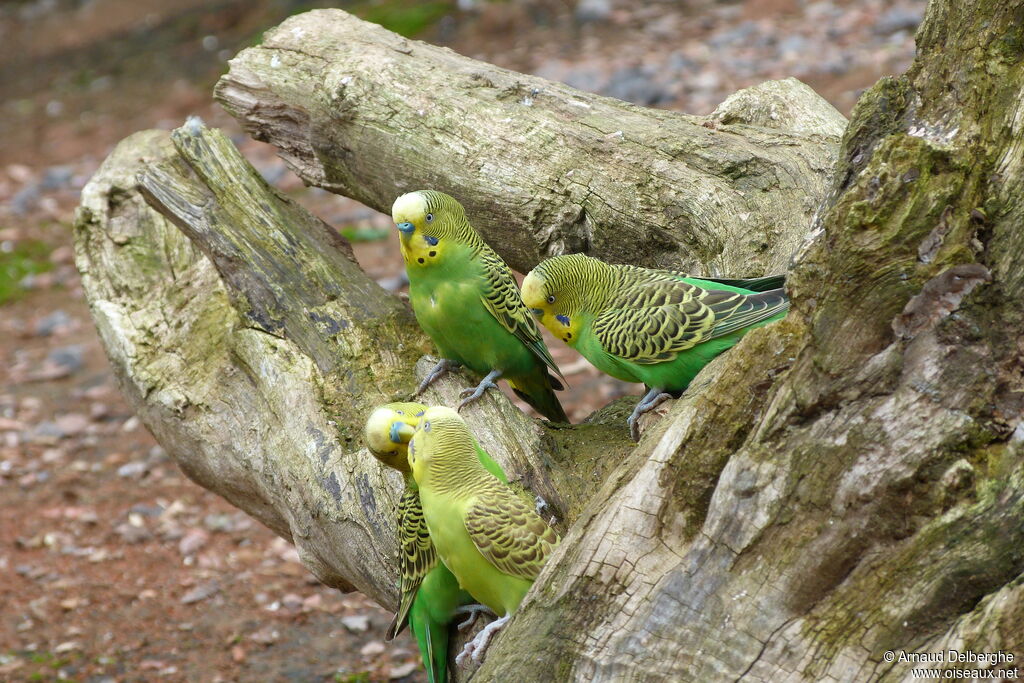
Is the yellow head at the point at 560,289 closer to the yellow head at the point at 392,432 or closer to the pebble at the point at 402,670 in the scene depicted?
the yellow head at the point at 392,432

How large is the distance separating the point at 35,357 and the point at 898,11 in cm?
925

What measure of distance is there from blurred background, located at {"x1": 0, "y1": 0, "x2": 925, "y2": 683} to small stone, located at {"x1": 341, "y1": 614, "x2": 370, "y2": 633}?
0.01 m

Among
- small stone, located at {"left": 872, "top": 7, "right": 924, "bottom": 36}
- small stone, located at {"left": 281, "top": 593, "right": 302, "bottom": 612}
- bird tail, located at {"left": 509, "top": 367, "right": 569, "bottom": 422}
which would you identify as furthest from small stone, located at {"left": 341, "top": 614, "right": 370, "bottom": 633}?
small stone, located at {"left": 872, "top": 7, "right": 924, "bottom": 36}

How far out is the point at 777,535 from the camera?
2246 mm

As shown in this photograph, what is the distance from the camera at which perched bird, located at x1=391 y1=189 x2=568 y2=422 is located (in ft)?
12.7

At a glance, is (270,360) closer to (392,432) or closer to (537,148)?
(392,432)

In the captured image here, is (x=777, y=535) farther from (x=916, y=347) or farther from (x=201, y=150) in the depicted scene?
(x=201, y=150)

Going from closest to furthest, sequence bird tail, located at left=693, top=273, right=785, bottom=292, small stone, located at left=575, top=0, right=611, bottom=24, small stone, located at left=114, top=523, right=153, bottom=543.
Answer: bird tail, located at left=693, top=273, right=785, bottom=292 < small stone, located at left=114, top=523, right=153, bottom=543 < small stone, located at left=575, top=0, right=611, bottom=24

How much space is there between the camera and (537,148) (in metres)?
4.43

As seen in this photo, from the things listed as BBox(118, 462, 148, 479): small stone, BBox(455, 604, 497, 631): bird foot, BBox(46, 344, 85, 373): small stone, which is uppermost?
BBox(455, 604, 497, 631): bird foot

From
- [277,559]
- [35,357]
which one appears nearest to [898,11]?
[277,559]

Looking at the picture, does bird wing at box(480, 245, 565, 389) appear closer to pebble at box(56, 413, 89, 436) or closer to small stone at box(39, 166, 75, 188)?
pebble at box(56, 413, 89, 436)

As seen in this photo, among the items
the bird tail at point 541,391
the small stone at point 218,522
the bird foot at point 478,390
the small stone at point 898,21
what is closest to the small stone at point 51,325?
the small stone at point 218,522

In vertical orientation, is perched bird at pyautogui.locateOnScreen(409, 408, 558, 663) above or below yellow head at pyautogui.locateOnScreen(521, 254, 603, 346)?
below
